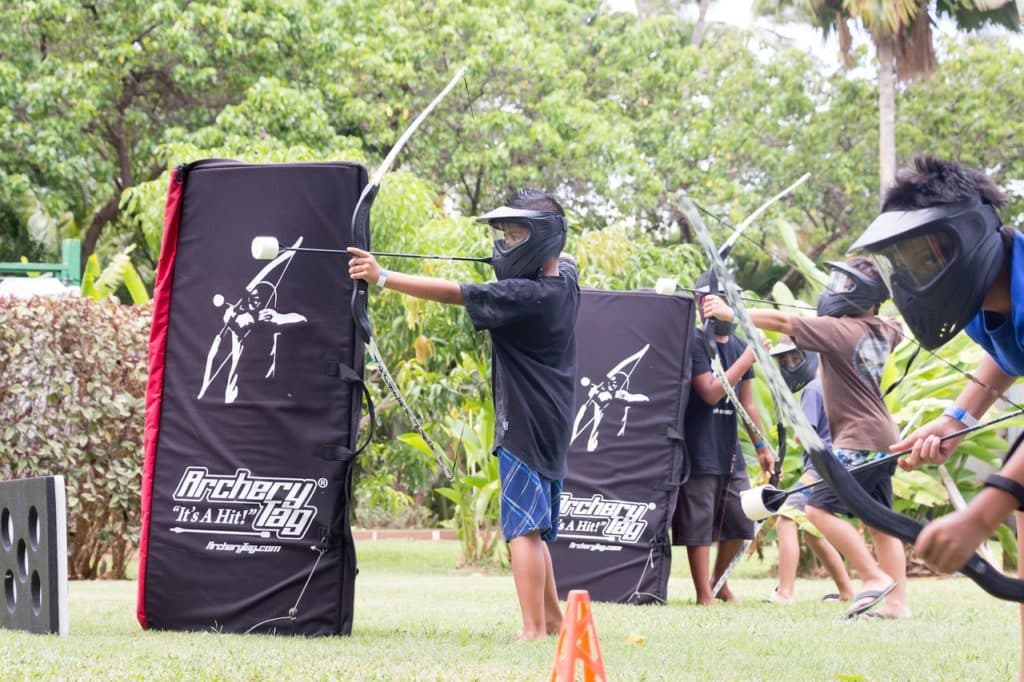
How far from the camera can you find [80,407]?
1127cm

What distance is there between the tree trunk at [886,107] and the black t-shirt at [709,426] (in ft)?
55.0

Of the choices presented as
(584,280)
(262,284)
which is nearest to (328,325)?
(262,284)

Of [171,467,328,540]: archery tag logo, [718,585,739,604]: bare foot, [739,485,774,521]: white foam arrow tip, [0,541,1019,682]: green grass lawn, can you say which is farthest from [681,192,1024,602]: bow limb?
[718,585,739,604]: bare foot

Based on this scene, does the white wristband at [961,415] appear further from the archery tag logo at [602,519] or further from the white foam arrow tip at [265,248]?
the archery tag logo at [602,519]

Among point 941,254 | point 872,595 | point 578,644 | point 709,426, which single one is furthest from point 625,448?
point 941,254

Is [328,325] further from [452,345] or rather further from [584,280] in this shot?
[584,280]

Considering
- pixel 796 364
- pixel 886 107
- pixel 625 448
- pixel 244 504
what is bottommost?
pixel 625 448

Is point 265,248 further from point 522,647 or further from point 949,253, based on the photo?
point 949,253

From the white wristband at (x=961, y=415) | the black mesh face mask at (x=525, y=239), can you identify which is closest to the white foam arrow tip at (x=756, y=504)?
the white wristband at (x=961, y=415)

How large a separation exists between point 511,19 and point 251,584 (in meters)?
18.1

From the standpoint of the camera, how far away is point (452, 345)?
13070 mm

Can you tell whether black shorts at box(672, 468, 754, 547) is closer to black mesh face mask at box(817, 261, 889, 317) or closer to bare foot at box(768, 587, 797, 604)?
bare foot at box(768, 587, 797, 604)

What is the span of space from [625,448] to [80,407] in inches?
183

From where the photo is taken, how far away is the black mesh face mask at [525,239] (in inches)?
253
